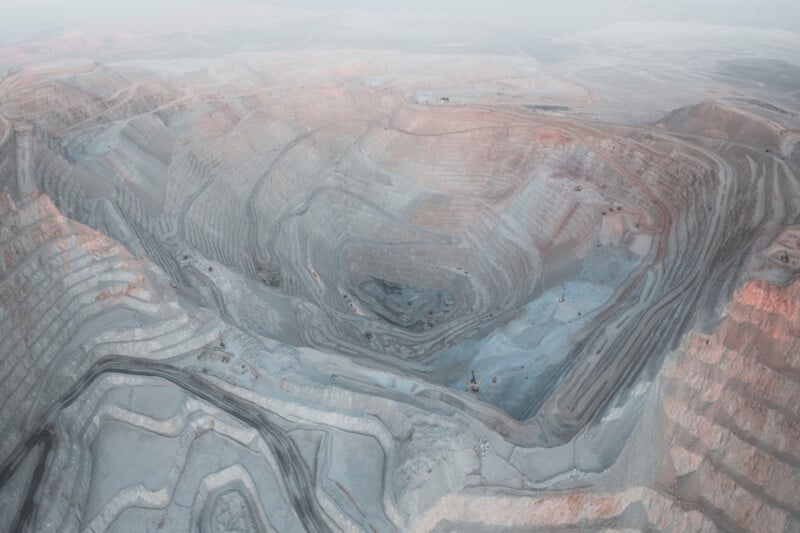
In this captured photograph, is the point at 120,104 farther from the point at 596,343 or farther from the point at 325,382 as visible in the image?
the point at 596,343

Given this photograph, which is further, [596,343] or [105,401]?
[596,343]

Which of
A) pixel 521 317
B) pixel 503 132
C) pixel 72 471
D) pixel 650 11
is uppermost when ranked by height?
pixel 650 11

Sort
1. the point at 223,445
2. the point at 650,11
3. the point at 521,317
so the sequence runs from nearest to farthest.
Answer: the point at 223,445 → the point at 521,317 → the point at 650,11

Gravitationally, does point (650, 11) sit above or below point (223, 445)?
above

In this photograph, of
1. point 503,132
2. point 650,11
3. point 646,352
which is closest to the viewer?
point 646,352

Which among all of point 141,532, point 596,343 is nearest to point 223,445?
point 141,532

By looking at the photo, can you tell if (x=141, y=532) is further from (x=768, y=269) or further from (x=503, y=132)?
(x=503, y=132)
